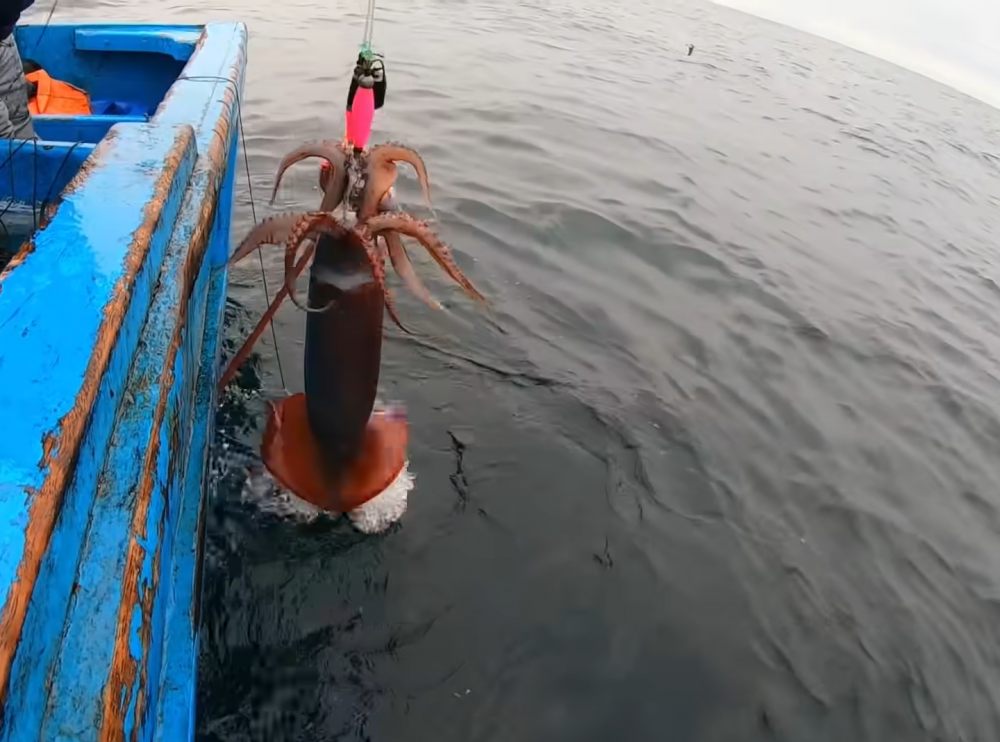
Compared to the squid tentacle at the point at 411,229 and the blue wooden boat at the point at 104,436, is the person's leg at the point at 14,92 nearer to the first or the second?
the blue wooden boat at the point at 104,436

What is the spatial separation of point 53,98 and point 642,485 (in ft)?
14.8

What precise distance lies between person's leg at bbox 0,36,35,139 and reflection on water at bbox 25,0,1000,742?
67.7 inches

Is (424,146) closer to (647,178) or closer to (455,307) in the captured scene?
(647,178)

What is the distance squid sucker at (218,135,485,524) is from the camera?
7.85 feet

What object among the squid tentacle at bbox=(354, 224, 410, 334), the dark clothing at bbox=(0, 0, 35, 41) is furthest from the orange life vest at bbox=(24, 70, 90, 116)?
the squid tentacle at bbox=(354, 224, 410, 334)

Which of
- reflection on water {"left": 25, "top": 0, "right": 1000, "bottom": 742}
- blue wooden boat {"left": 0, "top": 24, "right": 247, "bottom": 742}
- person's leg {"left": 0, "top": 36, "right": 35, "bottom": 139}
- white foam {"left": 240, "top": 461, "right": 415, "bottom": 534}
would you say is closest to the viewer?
blue wooden boat {"left": 0, "top": 24, "right": 247, "bottom": 742}

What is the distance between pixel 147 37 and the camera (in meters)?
5.61

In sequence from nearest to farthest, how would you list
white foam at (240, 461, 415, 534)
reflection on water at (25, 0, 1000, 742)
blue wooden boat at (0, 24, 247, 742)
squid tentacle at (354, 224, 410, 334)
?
blue wooden boat at (0, 24, 247, 742) < squid tentacle at (354, 224, 410, 334) < reflection on water at (25, 0, 1000, 742) < white foam at (240, 461, 415, 534)

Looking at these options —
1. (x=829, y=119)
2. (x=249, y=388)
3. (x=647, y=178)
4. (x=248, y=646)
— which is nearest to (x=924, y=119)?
(x=829, y=119)

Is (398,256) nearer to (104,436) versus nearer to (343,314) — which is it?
(343,314)

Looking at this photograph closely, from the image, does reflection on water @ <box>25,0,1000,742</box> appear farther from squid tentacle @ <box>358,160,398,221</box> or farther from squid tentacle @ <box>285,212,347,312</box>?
squid tentacle @ <box>358,160,398,221</box>

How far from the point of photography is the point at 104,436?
1.83m

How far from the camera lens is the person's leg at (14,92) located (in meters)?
3.75

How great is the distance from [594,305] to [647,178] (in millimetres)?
3888
